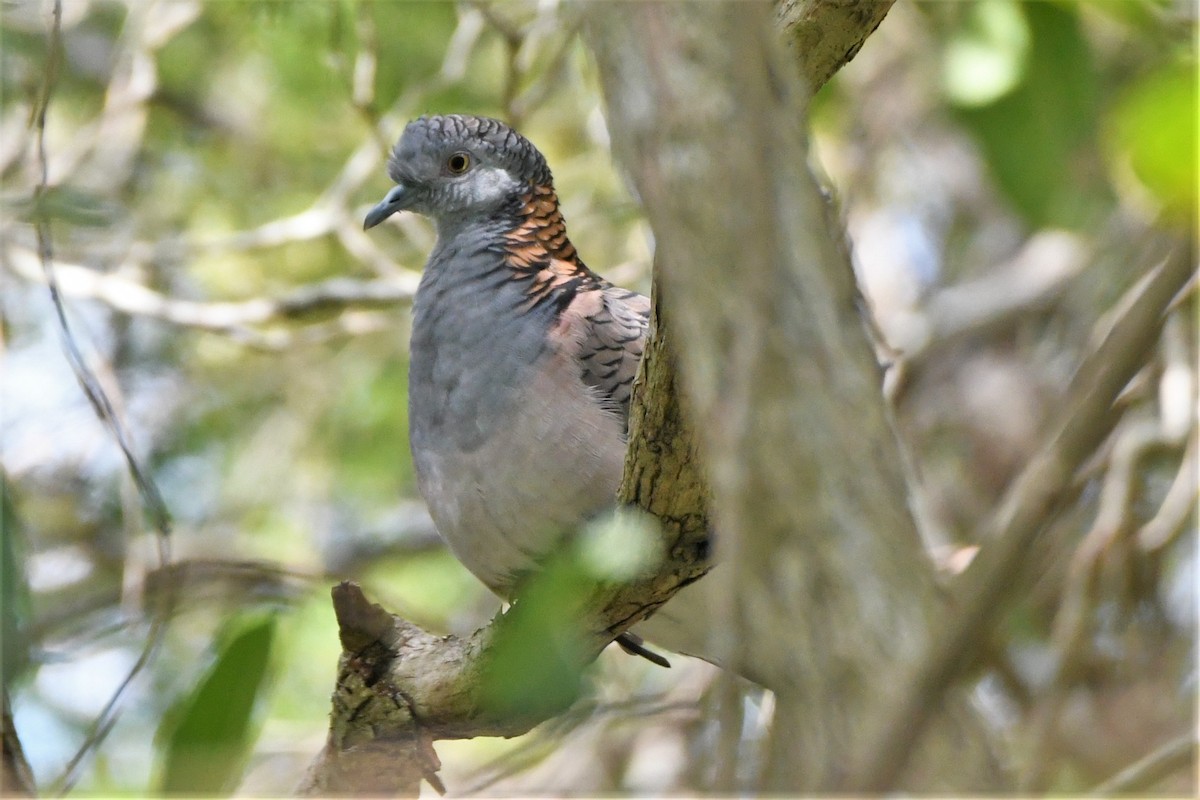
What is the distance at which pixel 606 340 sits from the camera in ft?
10.6

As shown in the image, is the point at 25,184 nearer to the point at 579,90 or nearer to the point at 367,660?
the point at 579,90

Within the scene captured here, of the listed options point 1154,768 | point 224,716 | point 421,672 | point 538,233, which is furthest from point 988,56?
point 224,716

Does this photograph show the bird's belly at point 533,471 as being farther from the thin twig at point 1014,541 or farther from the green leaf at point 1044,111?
the thin twig at point 1014,541

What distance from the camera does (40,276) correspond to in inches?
191

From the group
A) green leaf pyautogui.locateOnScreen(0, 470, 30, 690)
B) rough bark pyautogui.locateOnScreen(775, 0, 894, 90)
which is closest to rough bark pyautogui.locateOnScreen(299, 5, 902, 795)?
green leaf pyautogui.locateOnScreen(0, 470, 30, 690)

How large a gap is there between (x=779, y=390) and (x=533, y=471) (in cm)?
182

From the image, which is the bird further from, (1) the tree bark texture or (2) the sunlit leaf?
(1) the tree bark texture

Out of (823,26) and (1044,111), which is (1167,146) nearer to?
(823,26)

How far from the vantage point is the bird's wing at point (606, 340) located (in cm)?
319

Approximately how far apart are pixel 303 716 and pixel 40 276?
6.74 ft

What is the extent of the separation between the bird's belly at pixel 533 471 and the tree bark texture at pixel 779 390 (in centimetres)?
163

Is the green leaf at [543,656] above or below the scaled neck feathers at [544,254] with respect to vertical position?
below

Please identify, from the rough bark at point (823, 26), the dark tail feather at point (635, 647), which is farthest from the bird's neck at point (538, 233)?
the rough bark at point (823, 26)

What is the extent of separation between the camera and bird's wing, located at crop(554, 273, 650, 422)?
125 inches
